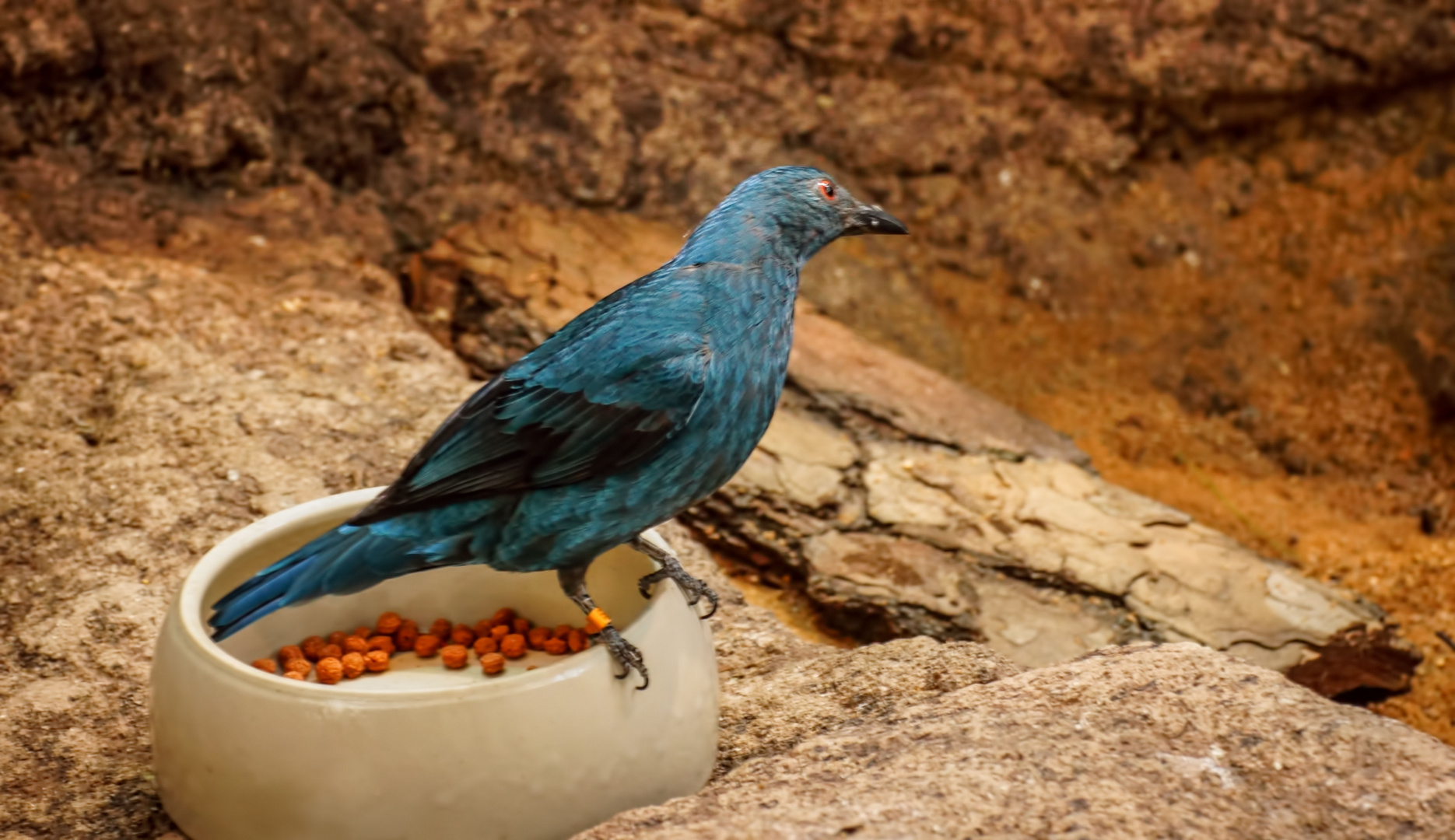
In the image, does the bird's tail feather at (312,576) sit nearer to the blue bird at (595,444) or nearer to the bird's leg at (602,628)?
the blue bird at (595,444)

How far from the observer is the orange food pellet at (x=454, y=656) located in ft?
8.21

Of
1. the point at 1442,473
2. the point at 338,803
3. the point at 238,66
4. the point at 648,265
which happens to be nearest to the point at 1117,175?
the point at 1442,473

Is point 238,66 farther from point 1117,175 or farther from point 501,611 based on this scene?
point 1117,175

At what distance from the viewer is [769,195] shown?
2.46m

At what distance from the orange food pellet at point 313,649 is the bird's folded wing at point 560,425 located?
0.38 meters

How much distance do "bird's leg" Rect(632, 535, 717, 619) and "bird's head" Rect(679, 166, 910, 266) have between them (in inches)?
21.7

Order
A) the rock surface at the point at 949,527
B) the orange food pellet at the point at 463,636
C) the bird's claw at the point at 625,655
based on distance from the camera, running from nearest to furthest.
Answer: the bird's claw at the point at 625,655, the orange food pellet at the point at 463,636, the rock surface at the point at 949,527

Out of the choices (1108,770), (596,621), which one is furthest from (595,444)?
(1108,770)

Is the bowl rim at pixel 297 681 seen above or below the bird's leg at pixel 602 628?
below

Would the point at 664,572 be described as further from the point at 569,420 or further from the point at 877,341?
the point at 877,341

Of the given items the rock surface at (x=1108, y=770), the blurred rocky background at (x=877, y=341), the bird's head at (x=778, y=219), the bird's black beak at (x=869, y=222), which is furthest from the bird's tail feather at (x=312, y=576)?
the bird's black beak at (x=869, y=222)

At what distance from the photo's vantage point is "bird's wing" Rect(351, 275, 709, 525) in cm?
226

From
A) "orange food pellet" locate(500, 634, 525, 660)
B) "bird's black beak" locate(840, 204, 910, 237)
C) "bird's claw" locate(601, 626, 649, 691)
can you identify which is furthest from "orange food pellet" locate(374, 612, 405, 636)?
"bird's black beak" locate(840, 204, 910, 237)

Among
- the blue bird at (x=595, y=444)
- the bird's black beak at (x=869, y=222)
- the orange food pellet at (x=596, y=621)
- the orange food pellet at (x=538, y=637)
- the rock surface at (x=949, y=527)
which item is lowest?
the rock surface at (x=949, y=527)
